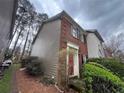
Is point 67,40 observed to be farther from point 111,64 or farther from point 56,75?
point 111,64

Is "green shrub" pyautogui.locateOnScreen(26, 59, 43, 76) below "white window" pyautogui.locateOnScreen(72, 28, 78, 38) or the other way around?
below

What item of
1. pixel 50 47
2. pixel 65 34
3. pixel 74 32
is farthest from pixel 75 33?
pixel 50 47

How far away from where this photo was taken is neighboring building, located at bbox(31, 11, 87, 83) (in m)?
14.6

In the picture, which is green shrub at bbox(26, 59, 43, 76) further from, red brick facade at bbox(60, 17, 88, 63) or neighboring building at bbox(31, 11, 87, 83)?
red brick facade at bbox(60, 17, 88, 63)

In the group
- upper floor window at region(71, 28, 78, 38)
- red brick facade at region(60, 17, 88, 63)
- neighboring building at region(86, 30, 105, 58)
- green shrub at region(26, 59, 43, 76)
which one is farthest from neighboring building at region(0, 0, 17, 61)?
neighboring building at region(86, 30, 105, 58)

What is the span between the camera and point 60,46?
48.0ft

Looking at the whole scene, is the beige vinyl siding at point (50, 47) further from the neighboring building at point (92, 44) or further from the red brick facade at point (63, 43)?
the neighboring building at point (92, 44)

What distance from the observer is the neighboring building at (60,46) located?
47.8ft

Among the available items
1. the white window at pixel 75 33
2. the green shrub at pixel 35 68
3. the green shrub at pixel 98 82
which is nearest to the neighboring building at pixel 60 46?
the white window at pixel 75 33

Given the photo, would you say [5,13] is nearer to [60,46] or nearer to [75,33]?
[60,46]

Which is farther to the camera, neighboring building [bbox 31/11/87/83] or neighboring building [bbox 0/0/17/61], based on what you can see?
neighboring building [bbox 31/11/87/83]

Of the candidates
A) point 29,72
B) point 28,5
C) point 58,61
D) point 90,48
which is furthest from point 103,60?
point 28,5

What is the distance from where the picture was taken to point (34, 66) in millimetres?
15508

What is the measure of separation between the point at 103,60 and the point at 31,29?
18.8 meters
